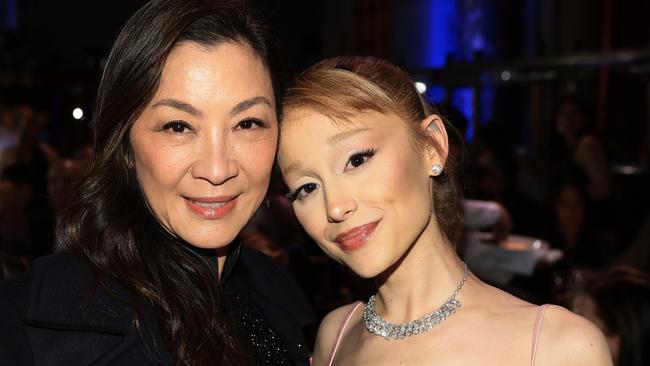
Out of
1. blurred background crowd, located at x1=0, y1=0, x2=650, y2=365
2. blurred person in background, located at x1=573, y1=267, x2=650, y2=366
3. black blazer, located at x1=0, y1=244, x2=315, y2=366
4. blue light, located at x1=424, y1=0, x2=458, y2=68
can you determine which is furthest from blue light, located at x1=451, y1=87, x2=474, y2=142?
black blazer, located at x1=0, y1=244, x2=315, y2=366

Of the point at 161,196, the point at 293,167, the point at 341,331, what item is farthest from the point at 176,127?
the point at 341,331

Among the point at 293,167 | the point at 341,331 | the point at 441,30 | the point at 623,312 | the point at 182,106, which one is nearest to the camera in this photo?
the point at 182,106

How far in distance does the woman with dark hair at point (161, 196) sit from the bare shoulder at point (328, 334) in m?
0.26

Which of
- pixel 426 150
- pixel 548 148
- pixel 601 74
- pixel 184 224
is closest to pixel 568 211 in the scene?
pixel 548 148

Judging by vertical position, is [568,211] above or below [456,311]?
below

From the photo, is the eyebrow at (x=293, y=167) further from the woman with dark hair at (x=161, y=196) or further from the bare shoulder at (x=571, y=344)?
the bare shoulder at (x=571, y=344)

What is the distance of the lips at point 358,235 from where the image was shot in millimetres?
1786

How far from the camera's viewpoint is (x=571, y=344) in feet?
5.50

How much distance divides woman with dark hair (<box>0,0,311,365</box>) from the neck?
1.18ft

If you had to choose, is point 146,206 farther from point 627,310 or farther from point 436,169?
point 627,310

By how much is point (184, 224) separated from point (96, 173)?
25 cm

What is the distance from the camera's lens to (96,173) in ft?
6.06

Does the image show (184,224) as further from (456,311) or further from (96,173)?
(456,311)

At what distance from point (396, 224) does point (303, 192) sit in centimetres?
24
